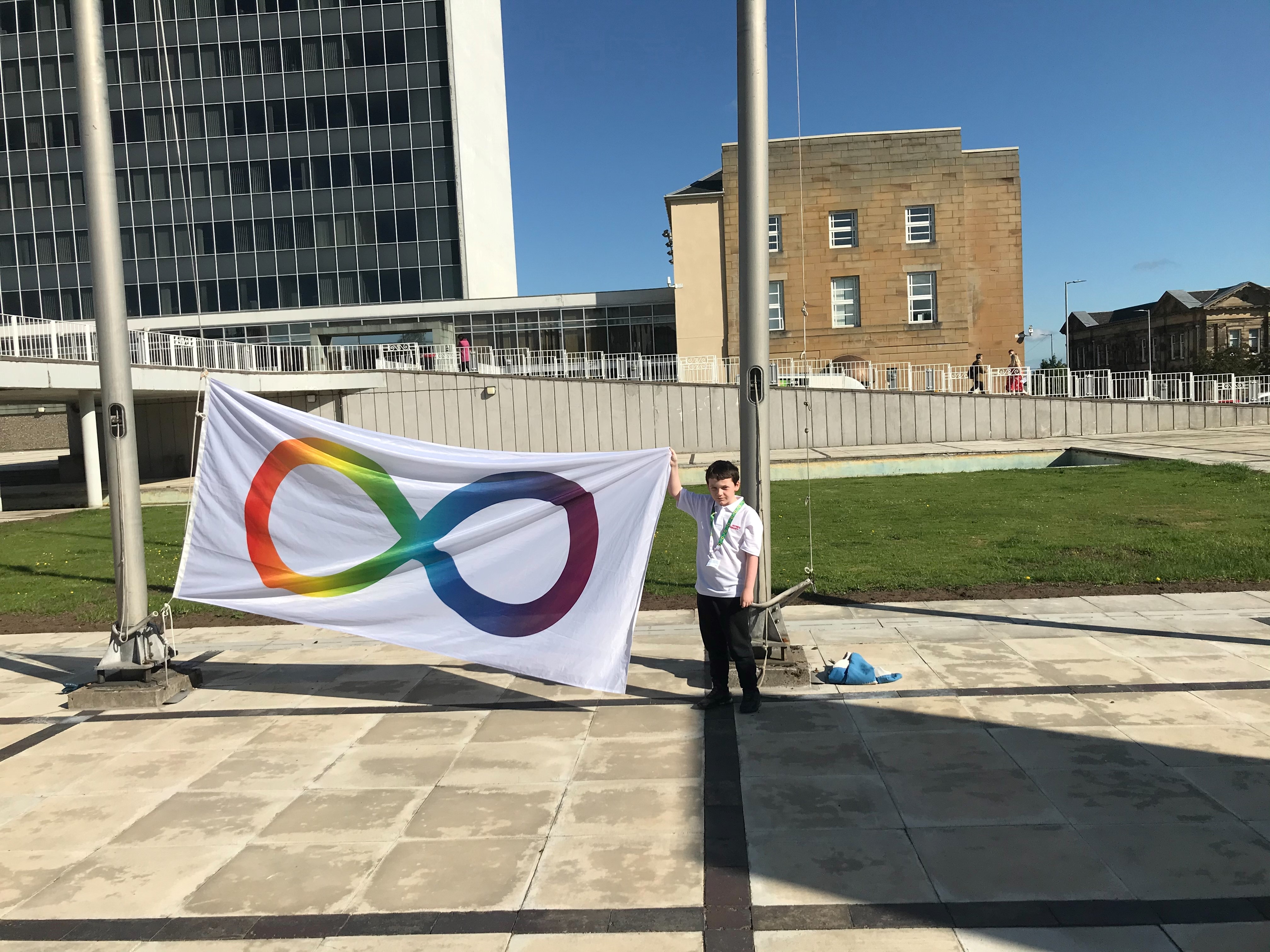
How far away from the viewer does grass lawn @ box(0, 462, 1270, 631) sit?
35.9ft

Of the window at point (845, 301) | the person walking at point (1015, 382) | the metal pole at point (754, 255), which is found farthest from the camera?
the window at point (845, 301)

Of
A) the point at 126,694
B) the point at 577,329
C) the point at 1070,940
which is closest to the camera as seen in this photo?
the point at 1070,940

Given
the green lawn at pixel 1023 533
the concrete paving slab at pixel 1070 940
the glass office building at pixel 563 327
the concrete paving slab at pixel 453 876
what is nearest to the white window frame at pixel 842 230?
the glass office building at pixel 563 327

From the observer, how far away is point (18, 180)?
5519 cm

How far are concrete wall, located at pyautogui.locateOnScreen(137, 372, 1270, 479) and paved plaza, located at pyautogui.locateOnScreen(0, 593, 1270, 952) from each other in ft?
83.0

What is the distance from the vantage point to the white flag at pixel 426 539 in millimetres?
6824

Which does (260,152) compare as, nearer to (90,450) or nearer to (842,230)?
(90,450)

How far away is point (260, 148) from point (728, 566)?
55740 mm

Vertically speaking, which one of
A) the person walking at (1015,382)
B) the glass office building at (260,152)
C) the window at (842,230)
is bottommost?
the person walking at (1015,382)

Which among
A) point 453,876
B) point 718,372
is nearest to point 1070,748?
point 453,876

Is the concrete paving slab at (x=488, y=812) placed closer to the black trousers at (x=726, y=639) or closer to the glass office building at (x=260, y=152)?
the black trousers at (x=726, y=639)

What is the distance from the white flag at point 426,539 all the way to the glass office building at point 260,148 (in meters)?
48.3

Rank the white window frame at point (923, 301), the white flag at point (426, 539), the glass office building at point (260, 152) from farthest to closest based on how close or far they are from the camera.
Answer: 1. the glass office building at point (260, 152)
2. the white window frame at point (923, 301)
3. the white flag at point (426, 539)

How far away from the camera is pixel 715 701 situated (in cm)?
673
